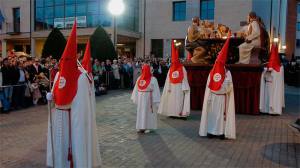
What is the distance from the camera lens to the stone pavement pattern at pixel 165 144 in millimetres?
6629

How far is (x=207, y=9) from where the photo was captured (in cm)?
3192

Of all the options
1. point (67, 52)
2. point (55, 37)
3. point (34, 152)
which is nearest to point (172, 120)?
point (34, 152)

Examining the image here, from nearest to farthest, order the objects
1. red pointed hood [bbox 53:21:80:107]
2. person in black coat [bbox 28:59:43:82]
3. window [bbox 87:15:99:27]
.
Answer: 1. red pointed hood [bbox 53:21:80:107]
2. person in black coat [bbox 28:59:43:82]
3. window [bbox 87:15:99:27]

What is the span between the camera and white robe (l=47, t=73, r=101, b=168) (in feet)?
16.6

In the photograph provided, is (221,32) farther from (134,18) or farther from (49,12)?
(49,12)

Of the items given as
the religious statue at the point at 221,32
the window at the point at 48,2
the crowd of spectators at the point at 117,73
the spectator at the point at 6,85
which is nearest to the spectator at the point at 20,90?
the spectator at the point at 6,85

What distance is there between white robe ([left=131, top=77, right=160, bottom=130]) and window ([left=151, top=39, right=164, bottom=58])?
81.1 ft

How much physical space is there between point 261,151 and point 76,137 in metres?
4.38

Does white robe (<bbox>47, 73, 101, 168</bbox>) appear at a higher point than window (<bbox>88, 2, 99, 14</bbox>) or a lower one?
lower

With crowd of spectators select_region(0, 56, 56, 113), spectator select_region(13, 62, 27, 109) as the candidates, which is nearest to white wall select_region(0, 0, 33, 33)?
crowd of spectators select_region(0, 56, 56, 113)

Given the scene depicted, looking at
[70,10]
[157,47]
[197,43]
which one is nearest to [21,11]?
[70,10]

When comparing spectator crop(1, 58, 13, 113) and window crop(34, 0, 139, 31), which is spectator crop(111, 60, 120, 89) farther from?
window crop(34, 0, 139, 31)

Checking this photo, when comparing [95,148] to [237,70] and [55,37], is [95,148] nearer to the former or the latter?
[237,70]

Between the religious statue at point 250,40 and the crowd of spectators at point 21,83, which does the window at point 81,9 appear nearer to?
the crowd of spectators at point 21,83
